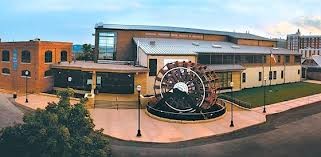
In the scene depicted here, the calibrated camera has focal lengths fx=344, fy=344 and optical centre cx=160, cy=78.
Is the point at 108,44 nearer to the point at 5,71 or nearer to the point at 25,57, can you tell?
the point at 25,57

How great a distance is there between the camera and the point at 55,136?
19688mm

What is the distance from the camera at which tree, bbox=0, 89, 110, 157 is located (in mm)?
19578

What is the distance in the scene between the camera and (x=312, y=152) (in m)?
28.7

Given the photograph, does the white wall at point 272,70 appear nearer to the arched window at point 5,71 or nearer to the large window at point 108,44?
the large window at point 108,44

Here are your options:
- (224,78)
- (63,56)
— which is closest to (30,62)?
(63,56)

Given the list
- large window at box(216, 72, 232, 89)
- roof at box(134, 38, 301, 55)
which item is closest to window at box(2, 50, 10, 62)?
roof at box(134, 38, 301, 55)

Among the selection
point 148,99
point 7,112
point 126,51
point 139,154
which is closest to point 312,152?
point 139,154

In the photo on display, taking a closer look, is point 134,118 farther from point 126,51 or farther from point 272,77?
point 272,77

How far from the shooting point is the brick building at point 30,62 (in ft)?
172

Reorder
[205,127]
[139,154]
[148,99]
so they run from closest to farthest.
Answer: [139,154] < [205,127] < [148,99]

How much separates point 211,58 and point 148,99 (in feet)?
63.5

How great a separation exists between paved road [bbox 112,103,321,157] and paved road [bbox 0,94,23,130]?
41.9ft

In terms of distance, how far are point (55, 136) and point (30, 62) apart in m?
36.6

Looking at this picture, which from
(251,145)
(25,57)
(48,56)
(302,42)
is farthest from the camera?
(302,42)
